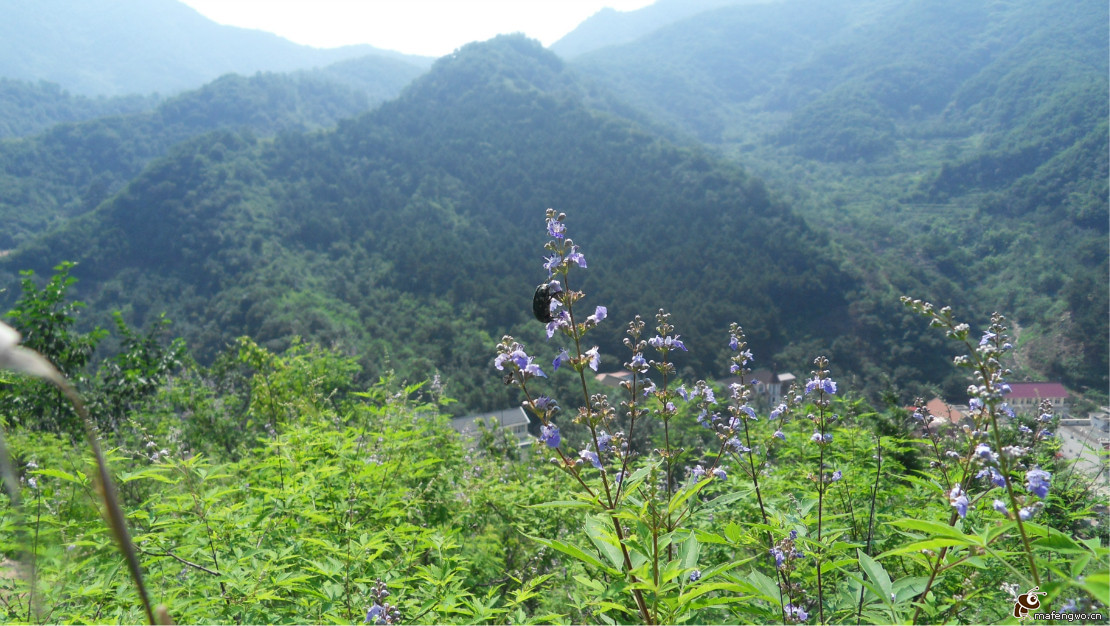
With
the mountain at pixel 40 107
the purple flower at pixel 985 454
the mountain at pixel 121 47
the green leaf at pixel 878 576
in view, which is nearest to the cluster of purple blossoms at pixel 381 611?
the green leaf at pixel 878 576

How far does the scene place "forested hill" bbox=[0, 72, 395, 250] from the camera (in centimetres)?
6912

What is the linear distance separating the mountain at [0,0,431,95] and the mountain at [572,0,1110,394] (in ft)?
338

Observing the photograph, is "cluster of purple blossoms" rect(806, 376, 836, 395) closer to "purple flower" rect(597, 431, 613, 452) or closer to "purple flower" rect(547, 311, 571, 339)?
"purple flower" rect(597, 431, 613, 452)

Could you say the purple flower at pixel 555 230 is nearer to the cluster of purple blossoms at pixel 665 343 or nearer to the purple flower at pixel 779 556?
the cluster of purple blossoms at pixel 665 343

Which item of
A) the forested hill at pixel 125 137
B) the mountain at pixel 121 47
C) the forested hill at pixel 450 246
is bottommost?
the forested hill at pixel 450 246

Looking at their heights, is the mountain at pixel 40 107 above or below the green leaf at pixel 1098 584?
above

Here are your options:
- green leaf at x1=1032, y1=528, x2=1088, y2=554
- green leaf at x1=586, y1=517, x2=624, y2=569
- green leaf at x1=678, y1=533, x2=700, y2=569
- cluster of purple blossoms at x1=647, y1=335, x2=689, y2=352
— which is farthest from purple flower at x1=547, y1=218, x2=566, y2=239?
green leaf at x1=1032, y1=528, x2=1088, y2=554

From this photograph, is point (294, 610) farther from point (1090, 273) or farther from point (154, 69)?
point (154, 69)

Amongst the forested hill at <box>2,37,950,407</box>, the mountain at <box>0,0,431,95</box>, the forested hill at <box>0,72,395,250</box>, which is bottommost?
the forested hill at <box>2,37,950,407</box>

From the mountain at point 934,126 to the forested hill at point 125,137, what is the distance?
264 feet

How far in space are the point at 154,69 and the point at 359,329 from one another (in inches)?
7012

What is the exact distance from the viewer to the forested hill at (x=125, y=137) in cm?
6912

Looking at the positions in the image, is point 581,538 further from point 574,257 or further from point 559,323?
point 574,257

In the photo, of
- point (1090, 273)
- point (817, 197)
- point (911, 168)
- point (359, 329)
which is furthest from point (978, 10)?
point (359, 329)
